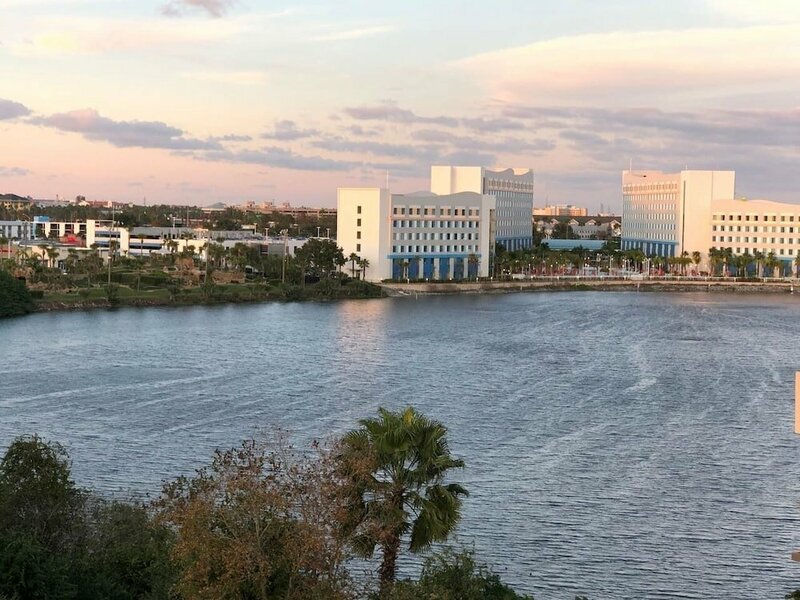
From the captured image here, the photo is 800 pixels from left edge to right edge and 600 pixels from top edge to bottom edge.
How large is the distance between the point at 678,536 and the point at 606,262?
182 feet

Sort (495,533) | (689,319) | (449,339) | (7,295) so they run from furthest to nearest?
(689,319), (7,295), (449,339), (495,533)

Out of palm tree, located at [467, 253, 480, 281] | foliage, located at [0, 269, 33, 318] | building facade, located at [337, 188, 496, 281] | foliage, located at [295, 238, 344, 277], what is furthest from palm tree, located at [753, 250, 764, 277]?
foliage, located at [0, 269, 33, 318]

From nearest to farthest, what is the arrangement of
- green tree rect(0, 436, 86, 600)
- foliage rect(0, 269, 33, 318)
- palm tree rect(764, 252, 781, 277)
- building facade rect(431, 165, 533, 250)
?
green tree rect(0, 436, 86, 600)
foliage rect(0, 269, 33, 318)
palm tree rect(764, 252, 781, 277)
building facade rect(431, 165, 533, 250)

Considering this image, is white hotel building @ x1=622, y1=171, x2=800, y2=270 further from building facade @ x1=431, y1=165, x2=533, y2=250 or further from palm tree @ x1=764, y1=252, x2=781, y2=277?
building facade @ x1=431, y1=165, x2=533, y2=250

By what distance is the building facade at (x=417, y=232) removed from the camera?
4931 cm

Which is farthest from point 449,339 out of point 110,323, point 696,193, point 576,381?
point 696,193

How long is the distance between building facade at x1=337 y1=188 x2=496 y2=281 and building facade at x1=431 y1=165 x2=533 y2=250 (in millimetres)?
6821

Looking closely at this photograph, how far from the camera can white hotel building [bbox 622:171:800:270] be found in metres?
60.2

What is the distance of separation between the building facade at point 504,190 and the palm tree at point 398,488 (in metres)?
52.3

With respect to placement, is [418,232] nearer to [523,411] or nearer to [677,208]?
[677,208]

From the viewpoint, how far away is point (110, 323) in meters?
32.1

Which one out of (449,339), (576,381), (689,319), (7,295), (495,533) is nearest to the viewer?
(495,533)

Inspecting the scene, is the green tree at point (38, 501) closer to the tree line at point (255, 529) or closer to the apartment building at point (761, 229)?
the tree line at point (255, 529)

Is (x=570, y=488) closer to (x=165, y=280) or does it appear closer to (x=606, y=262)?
(x=165, y=280)
